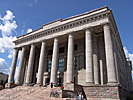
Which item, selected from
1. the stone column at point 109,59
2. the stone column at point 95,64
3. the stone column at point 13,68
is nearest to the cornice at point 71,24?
the stone column at point 109,59

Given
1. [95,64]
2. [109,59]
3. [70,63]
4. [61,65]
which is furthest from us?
[61,65]

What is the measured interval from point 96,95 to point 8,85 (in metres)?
21.4

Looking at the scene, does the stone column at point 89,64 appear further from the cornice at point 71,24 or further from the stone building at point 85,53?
the cornice at point 71,24

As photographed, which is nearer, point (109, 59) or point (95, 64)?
point (109, 59)

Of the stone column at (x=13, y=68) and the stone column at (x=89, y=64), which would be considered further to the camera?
the stone column at (x=13, y=68)

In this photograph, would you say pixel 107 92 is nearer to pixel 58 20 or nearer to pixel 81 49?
pixel 81 49

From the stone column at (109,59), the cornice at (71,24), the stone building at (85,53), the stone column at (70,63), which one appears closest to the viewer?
the stone column at (109,59)

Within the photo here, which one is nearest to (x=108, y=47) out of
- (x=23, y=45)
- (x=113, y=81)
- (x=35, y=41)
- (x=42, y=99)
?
(x=113, y=81)

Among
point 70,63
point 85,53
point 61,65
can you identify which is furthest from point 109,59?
point 61,65

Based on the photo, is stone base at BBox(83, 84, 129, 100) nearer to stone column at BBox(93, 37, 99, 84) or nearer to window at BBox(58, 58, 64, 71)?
stone column at BBox(93, 37, 99, 84)

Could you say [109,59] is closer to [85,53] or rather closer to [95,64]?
[95,64]

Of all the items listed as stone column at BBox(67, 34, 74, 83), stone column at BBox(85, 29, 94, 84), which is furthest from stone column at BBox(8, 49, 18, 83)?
stone column at BBox(85, 29, 94, 84)

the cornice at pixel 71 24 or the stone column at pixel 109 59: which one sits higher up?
the cornice at pixel 71 24

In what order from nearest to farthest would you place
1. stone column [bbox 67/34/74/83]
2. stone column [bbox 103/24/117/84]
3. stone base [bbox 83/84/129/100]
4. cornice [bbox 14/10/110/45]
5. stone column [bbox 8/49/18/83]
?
1. stone base [bbox 83/84/129/100]
2. stone column [bbox 103/24/117/84]
3. stone column [bbox 67/34/74/83]
4. cornice [bbox 14/10/110/45]
5. stone column [bbox 8/49/18/83]
